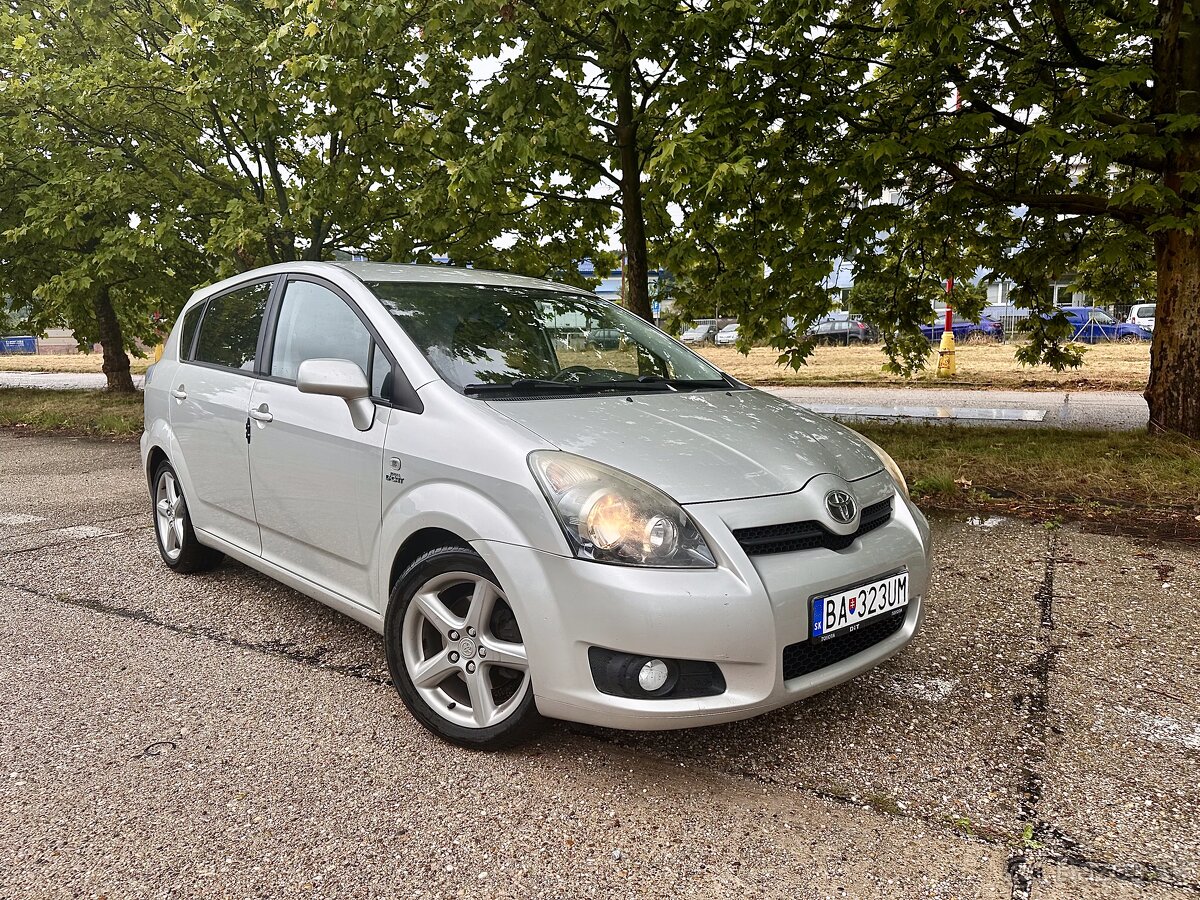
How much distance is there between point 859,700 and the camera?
315 centimetres

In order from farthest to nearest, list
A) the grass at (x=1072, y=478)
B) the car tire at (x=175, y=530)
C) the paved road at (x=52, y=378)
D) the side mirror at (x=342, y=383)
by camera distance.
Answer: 1. the paved road at (x=52, y=378)
2. the grass at (x=1072, y=478)
3. the car tire at (x=175, y=530)
4. the side mirror at (x=342, y=383)

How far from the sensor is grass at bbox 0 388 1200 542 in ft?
18.6

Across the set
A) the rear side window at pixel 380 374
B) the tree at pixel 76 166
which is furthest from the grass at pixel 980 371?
the rear side window at pixel 380 374

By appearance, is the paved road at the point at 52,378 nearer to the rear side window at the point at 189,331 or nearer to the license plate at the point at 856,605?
the rear side window at the point at 189,331

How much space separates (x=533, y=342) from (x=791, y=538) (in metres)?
1.44

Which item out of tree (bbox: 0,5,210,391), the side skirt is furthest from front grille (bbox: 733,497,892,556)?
tree (bbox: 0,5,210,391)

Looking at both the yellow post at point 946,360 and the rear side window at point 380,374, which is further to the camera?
the yellow post at point 946,360

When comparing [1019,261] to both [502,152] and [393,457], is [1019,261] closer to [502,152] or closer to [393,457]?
[502,152]

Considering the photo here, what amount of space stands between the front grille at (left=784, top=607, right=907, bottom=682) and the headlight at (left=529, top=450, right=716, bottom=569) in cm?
41

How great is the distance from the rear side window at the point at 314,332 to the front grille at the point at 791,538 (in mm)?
1598

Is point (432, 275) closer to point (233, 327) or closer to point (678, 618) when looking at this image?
point (233, 327)

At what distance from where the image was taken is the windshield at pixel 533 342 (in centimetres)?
322

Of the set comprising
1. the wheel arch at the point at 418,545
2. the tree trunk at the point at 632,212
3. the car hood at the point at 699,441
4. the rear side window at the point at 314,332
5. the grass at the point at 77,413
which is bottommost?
the grass at the point at 77,413

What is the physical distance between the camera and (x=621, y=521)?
2.49m
